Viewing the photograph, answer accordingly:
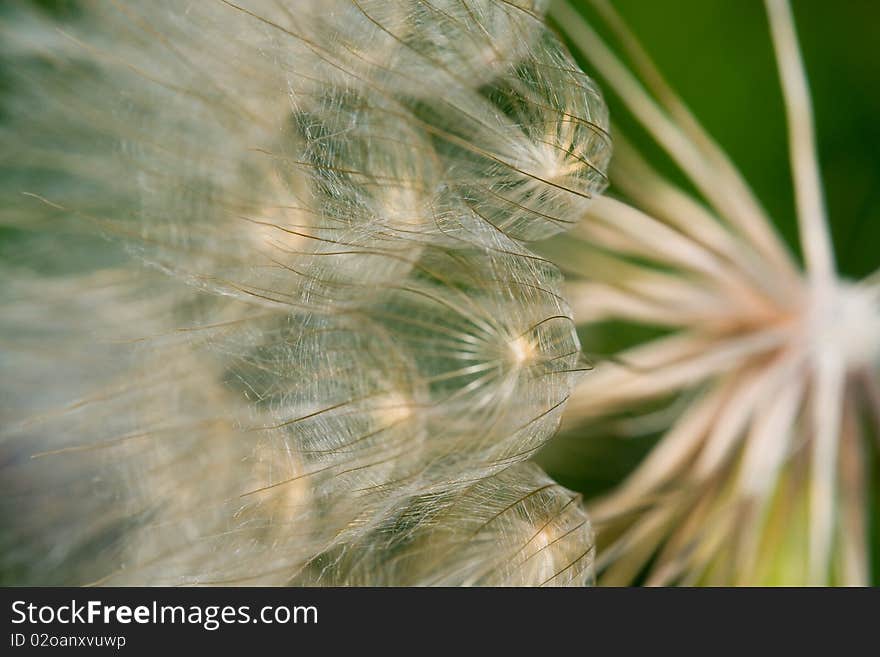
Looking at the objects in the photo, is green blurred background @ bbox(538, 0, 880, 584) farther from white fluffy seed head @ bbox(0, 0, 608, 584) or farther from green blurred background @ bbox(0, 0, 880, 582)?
white fluffy seed head @ bbox(0, 0, 608, 584)

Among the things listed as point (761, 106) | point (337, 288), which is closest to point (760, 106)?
point (761, 106)

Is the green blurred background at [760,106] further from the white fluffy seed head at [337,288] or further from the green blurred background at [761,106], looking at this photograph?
the white fluffy seed head at [337,288]

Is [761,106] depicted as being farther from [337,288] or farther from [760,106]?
[337,288]

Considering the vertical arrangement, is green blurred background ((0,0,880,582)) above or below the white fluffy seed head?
above

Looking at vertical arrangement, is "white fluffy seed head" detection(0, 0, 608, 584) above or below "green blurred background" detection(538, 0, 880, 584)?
below

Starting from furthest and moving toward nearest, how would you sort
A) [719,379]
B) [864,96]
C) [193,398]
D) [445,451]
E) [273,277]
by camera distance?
[864,96]
[719,379]
[193,398]
[273,277]
[445,451]

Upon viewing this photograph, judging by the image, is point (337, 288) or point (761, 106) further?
point (761, 106)

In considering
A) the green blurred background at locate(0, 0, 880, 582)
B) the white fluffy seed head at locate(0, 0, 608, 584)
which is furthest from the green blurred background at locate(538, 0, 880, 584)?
the white fluffy seed head at locate(0, 0, 608, 584)

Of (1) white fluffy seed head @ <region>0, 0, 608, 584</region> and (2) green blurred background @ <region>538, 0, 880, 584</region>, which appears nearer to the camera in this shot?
(1) white fluffy seed head @ <region>0, 0, 608, 584</region>

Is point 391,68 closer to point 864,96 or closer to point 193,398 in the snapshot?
point 193,398

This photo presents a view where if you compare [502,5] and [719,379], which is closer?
[502,5]

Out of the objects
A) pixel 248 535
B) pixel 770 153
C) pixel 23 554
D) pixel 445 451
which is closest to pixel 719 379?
pixel 770 153
